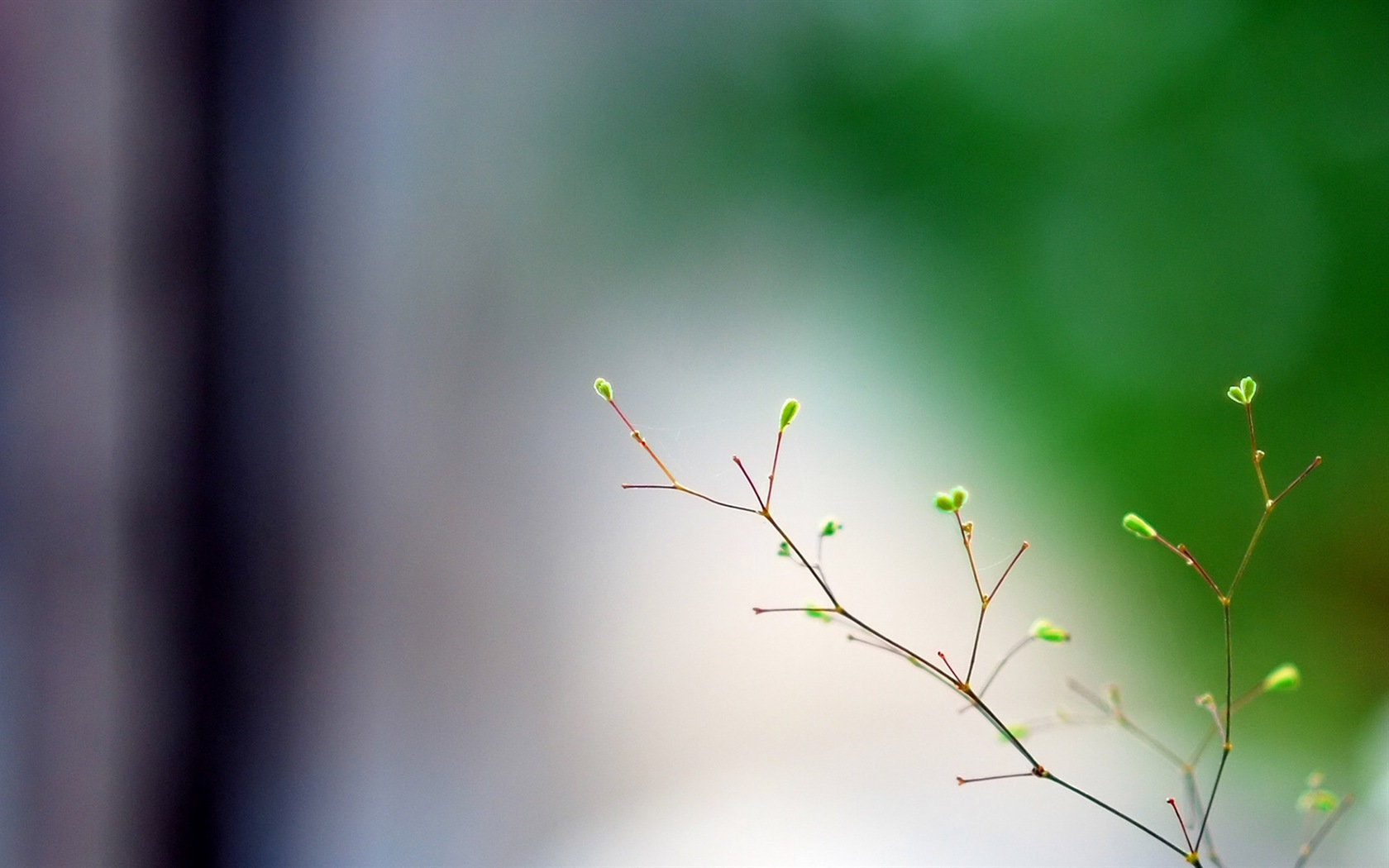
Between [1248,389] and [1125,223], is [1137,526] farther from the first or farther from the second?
[1125,223]

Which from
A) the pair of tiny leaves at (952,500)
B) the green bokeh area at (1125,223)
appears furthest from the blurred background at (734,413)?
the pair of tiny leaves at (952,500)

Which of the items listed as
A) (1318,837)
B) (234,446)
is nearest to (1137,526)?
(1318,837)

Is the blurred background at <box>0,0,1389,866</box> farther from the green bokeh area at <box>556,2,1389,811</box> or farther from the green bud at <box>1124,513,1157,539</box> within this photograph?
the green bud at <box>1124,513,1157,539</box>

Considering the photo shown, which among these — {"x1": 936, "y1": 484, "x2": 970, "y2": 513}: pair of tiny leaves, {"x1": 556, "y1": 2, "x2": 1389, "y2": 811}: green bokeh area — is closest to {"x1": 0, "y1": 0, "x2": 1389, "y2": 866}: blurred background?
{"x1": 556, "y1": 2, "x2": 1389, "y2": 811}: green bokeh area

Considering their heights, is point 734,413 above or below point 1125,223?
below

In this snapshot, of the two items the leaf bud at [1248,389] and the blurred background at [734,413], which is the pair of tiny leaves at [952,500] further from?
the blurred background at [734,413]

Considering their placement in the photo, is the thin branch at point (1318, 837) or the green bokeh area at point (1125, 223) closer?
the thin branch at point (1318, 837)

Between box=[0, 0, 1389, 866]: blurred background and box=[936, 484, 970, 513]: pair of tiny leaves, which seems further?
box=[0, 0, 1389, 866]: blurred background

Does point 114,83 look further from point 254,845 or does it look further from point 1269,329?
point 1269,329
